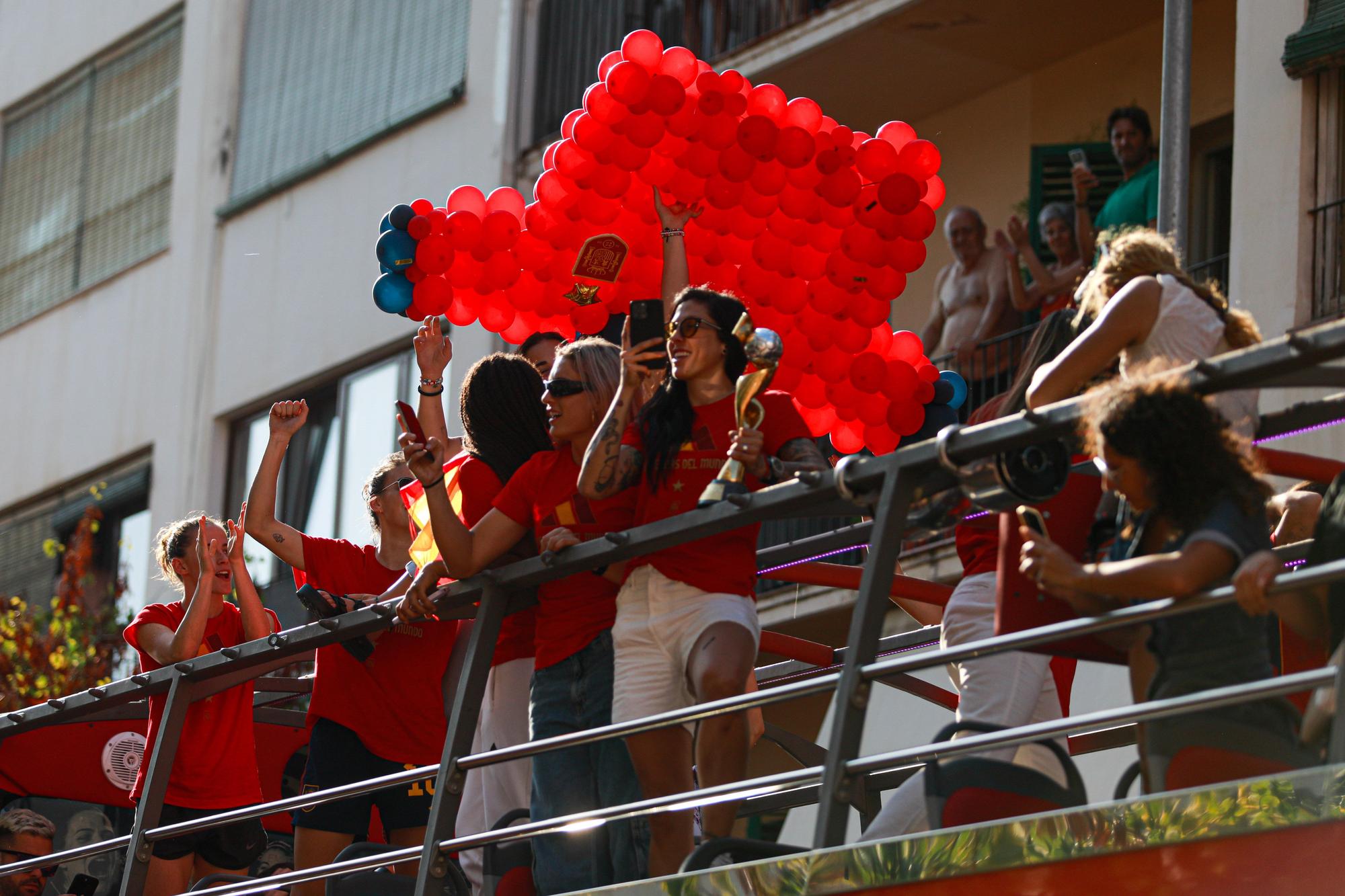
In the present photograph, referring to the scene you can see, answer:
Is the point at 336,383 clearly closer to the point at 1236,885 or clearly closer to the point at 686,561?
the point at 686,561

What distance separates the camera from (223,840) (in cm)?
722

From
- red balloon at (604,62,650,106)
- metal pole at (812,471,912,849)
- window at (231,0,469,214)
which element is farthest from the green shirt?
window at (231,0,469,214)

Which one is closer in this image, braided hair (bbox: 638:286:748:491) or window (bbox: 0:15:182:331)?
braided hair (bbox: 638:286:748:491)

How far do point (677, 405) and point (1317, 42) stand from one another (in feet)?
22.9

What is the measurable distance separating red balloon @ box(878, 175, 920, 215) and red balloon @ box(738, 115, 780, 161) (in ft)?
1.64

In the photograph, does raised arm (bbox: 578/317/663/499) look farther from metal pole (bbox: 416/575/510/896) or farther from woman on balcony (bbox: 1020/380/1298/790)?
woman on balcony (bbox: 1020/380/1298/790)

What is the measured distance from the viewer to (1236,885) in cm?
386

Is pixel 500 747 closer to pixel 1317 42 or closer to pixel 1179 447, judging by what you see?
pixel 1179 447

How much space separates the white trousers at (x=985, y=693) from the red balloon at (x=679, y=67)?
2.91m

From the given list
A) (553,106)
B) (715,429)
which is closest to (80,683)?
(553,106)

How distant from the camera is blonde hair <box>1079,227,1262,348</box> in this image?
508cm

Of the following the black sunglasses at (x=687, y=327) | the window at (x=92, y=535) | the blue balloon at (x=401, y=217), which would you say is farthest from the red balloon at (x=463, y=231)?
the window at (x=92, y=535)

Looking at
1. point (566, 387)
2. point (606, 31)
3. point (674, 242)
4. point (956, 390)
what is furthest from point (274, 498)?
point (606, 31)

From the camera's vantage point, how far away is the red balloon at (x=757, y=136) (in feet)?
25.7
